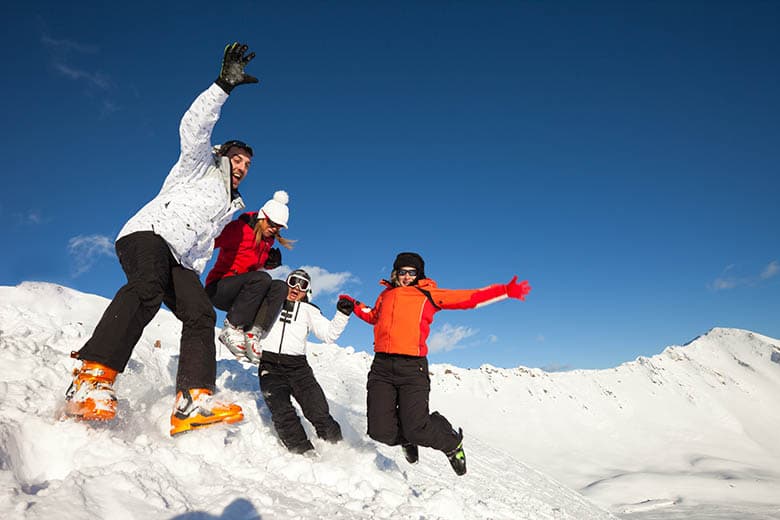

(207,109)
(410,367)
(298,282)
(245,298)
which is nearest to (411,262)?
(410,367)

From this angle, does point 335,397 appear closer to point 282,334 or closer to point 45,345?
point 282,334

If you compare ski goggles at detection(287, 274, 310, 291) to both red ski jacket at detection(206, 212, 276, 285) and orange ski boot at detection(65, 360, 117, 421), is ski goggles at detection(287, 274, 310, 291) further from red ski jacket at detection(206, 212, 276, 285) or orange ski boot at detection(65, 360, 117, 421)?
orange ski boot at detection(65, 360, 117, 421)

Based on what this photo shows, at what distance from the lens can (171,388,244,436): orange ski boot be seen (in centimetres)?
276

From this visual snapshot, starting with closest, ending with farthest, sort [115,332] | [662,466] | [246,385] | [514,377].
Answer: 1. [115,332]
2. [246,385]
3. [662,466]
4. [514,377]

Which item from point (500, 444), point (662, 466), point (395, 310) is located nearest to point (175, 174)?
point (395, 310)

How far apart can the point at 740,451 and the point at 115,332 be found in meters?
65.3

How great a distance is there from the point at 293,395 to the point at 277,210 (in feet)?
6.20

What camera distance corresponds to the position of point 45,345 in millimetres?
3824

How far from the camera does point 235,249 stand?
440 cm

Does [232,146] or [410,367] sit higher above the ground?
[232,146]

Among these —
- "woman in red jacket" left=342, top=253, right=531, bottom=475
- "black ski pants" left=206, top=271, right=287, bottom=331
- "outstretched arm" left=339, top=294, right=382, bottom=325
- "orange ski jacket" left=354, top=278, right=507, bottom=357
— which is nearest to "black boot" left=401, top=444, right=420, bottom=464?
"woman in red jacket" left=342, top=253, right=531, bottom=475

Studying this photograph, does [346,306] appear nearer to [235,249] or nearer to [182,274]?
[235,249]

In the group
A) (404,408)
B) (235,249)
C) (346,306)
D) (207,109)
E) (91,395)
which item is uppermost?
(207,109)

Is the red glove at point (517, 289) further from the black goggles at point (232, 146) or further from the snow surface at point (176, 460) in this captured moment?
the black goggles at point (232, 146)
